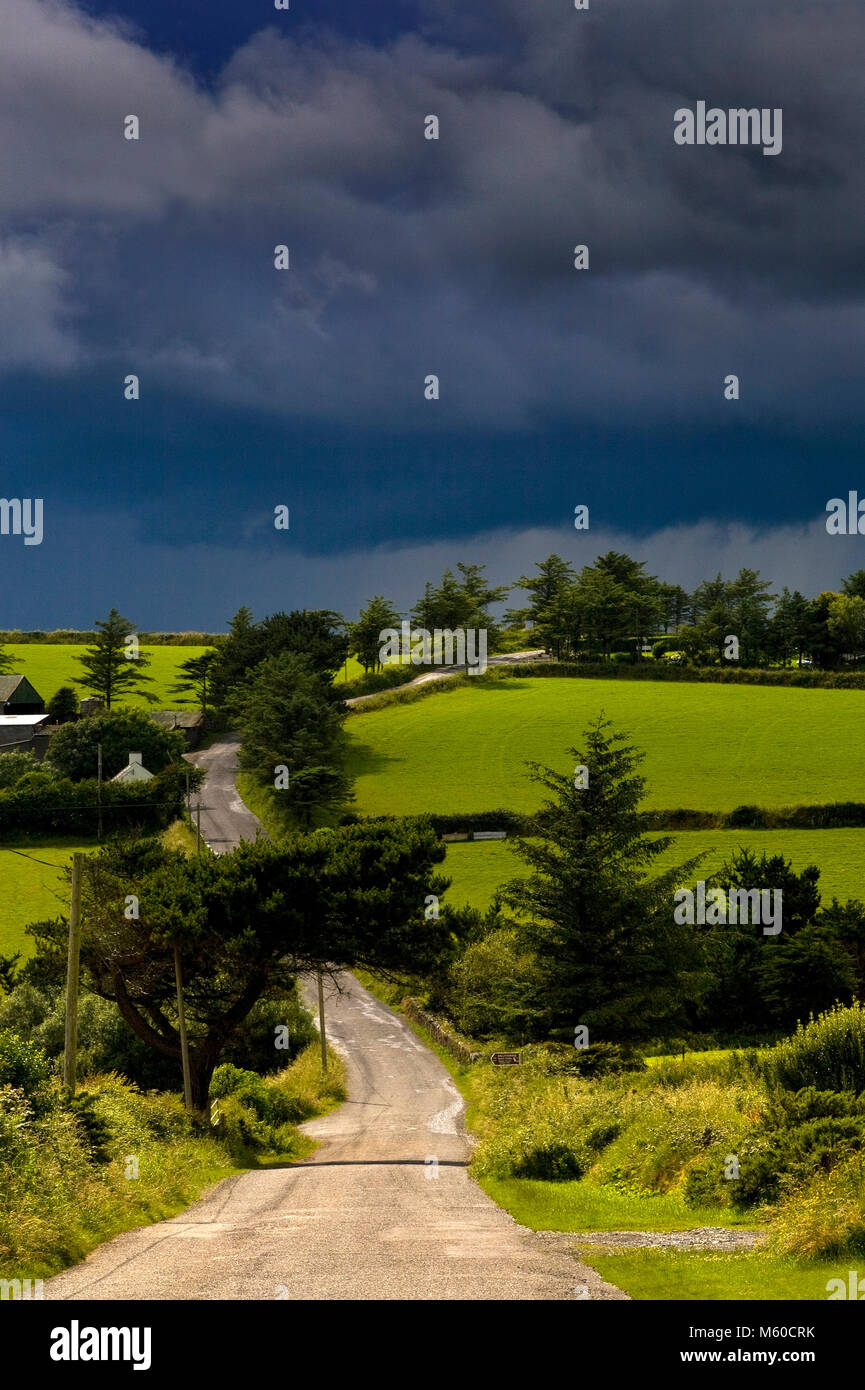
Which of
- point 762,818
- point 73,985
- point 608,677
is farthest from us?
point 608,677

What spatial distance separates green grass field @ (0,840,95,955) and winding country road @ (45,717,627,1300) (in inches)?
1378

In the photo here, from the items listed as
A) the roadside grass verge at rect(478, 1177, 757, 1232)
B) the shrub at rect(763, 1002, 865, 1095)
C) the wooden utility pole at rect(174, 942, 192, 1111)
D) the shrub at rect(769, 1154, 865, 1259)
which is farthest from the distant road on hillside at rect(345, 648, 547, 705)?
the shrub at rect(769, 1154, 865, 1259)

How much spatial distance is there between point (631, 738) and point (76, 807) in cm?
4994

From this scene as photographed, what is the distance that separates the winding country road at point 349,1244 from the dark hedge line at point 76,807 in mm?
54866

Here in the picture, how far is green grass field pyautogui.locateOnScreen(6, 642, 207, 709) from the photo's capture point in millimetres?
133375

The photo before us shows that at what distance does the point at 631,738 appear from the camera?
100 metres

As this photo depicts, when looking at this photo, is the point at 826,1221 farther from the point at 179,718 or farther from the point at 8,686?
the point at 8,686

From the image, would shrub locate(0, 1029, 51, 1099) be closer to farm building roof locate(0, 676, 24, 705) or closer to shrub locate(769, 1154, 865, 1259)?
shrub locate(769, 1154, 865, 1259)

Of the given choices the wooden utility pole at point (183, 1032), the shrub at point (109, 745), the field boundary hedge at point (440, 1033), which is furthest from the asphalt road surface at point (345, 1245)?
the shrub at point (109, 745)

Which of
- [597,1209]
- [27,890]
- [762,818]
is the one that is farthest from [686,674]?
[597,1209]

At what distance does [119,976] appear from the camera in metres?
33.5
